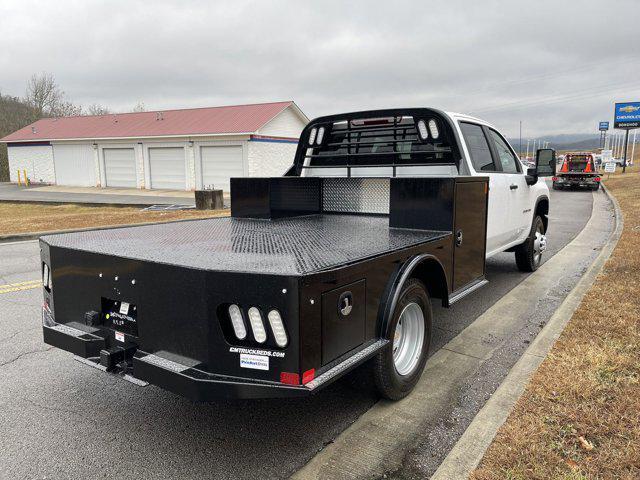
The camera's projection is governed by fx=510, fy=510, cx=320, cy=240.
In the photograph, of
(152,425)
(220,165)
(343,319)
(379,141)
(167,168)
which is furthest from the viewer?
(167,168)

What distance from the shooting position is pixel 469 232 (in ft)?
14.6

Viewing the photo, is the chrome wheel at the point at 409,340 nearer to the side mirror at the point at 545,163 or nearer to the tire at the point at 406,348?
the tire at the point at 406,348

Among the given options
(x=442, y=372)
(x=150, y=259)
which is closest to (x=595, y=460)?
(x=442, y=372)

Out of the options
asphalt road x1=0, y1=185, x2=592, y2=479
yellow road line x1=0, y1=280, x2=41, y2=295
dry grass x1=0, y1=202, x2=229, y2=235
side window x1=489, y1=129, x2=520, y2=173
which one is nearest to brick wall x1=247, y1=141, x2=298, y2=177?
dry grass x1=0, y1=202, x2=229, y2=235

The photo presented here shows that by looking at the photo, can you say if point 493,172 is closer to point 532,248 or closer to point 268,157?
point 532,248

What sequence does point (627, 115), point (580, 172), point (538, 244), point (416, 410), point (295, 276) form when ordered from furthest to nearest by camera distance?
point (627, 115)
point (580, 172)
point (538, 244)
point (416, 410)
point (295, 276)

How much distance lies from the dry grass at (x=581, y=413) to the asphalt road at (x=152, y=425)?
0.39m

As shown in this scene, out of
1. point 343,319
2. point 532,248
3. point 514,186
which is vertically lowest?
point 532,248

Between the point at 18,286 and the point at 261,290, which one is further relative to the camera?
the point at 18,286

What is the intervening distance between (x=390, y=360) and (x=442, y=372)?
3.30 ft

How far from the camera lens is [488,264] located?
8117mm

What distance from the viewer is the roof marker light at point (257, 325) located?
2.44 m

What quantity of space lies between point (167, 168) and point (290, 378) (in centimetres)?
3056

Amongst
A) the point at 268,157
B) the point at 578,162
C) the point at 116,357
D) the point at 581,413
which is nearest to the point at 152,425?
the point at 116,357
